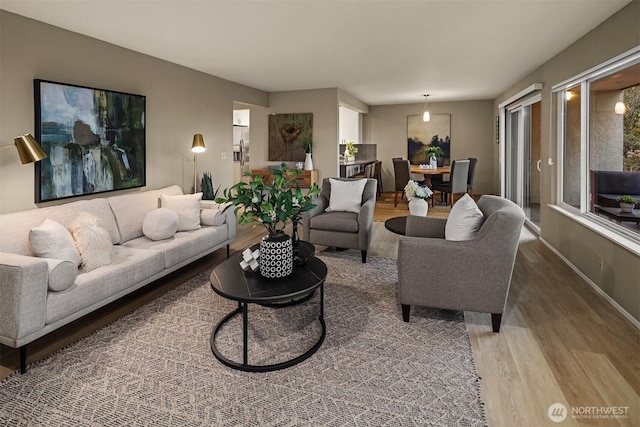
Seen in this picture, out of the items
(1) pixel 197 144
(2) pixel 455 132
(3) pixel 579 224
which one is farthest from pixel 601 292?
(2) pixel 455 132

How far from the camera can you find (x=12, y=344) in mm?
2092

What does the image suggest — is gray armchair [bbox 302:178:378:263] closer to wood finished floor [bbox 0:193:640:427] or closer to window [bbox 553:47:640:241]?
wood finished floor [bbox 0:193:640:427]

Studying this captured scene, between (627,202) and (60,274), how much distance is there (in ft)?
14.0

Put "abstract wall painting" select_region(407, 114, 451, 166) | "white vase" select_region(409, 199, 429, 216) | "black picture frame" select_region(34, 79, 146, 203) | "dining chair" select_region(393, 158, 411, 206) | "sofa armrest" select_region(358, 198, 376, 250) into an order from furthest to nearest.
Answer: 1. "abstract wall painting" select_region(407, 114, 451, 166)
2. "dining chair" select_region(393, 158, 411, 206)
3. "sofa armrest" select_region(358, 198, 376, 250)
4. "white vase" select_region(409, 199, 429, 216)
5. "black picture frame" select_region(34, 79, 146, 203)

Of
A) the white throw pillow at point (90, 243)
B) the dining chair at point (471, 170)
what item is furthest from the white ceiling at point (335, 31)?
the dining chair at point (471, 170)

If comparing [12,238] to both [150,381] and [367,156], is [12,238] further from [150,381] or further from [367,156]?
[367,156]

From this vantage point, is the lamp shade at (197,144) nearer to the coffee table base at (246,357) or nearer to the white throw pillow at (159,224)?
the white throw pillow at (159,224)

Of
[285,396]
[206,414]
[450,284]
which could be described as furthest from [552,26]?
[206,414]

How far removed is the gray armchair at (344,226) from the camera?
415cm

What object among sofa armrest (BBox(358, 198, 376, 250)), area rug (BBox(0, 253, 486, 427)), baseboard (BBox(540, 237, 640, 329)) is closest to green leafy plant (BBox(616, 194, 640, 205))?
baseboard (BBox(540, 237, 640, 329))

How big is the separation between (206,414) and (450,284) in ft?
5.65

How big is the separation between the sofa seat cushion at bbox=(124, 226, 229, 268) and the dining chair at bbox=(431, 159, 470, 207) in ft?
16.3

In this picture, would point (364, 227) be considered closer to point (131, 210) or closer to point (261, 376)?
point (261, 376)

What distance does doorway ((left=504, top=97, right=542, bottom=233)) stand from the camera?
19.2 ft
